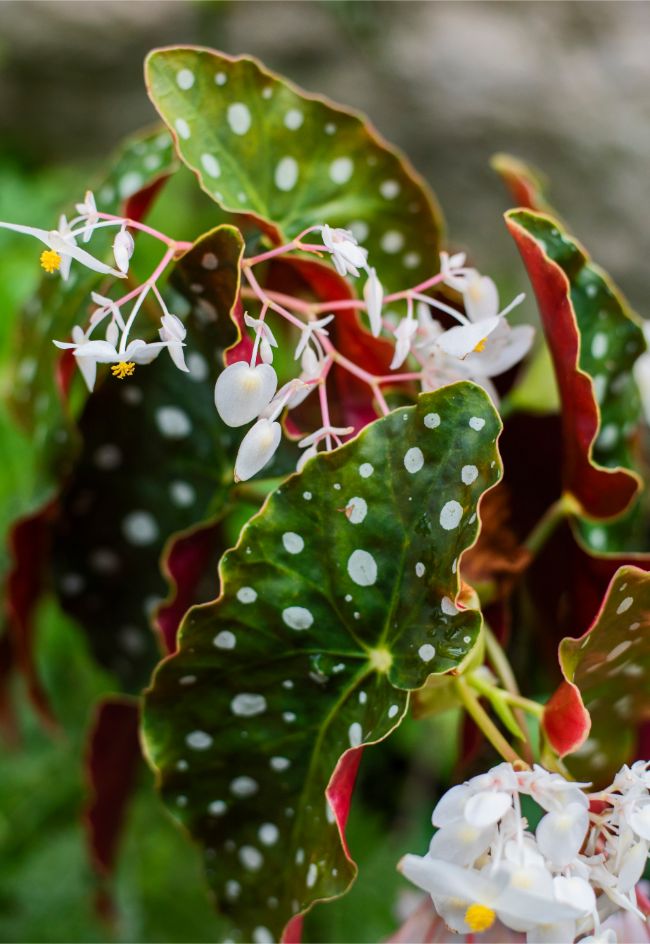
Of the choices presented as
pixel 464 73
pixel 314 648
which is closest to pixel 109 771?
pixel 314 648

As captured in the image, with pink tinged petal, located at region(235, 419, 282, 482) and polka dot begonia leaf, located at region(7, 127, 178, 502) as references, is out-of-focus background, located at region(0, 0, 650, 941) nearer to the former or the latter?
polka dot begonia leaf, located at region(7, 127, 178, 502)

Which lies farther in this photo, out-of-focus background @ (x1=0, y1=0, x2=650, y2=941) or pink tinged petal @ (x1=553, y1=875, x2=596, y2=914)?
out-of-focus background @ (x1=0, y1=0, x2=650, y2=941)

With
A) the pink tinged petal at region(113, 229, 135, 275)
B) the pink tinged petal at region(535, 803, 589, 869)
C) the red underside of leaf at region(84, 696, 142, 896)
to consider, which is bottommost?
the red underside of leaf at region(84, 696, 142, 896)

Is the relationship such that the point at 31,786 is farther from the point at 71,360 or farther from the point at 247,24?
the point at 247,24

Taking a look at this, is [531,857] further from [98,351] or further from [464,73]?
[464,73]

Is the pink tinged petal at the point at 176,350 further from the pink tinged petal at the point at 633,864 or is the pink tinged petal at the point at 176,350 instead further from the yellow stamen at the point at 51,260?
the pink tinged petal at the point at 633,864

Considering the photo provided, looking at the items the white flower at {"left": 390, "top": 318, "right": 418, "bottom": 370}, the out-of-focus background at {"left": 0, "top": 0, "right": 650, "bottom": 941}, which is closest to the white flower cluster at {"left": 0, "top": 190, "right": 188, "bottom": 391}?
the white flower at {"left": 390, "top": 318, "right": 418, "bottom": 370}

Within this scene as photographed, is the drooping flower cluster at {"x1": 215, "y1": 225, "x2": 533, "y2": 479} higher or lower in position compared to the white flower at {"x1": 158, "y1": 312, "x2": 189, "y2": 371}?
lower
